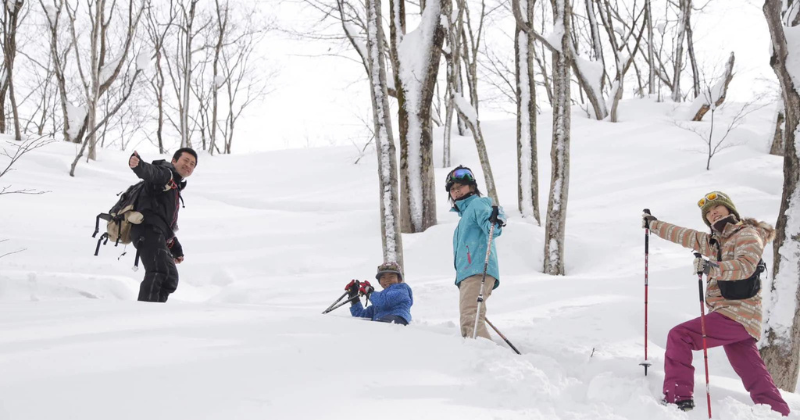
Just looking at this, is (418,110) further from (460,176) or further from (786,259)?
(786,259)

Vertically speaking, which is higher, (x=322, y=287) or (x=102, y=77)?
(x=102, y=77)

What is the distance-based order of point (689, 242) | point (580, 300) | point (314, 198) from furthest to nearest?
point (314, 198) < point (580, 300) < point (689, 242)

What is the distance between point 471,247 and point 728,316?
1933 mm

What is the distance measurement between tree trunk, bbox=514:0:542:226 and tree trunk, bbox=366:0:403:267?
533cm

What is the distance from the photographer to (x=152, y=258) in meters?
4.36

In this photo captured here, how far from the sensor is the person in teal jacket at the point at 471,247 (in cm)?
418

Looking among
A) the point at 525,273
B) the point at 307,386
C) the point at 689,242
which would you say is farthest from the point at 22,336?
the point at 525,273

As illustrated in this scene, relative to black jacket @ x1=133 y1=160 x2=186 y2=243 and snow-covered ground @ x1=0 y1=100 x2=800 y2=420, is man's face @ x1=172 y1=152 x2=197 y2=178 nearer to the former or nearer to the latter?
black jacket @ x1=133 y1=160 x2=186 y2=243

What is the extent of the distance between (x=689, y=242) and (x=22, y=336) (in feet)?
14.7

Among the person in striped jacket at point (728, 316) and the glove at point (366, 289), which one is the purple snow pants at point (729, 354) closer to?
the person in striped jacket at point (728, 316)

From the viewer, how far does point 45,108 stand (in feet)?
97.5

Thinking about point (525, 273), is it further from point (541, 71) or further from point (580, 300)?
point (541, 71)

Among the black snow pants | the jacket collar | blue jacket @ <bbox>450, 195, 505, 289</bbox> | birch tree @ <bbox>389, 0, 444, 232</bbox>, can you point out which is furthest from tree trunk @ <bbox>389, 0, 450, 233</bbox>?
the black snow pants

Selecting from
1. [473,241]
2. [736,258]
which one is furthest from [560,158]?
[736,258]
